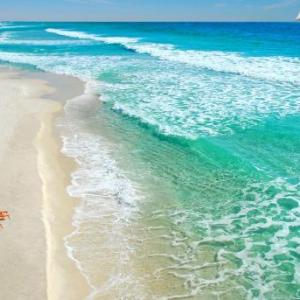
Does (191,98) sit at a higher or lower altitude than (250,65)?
higher

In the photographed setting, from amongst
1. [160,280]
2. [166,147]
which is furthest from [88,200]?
[166,147]

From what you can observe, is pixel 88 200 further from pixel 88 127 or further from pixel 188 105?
pixel 188 105

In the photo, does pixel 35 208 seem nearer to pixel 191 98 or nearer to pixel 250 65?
pixel 191 98

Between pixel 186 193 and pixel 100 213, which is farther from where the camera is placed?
pixel 186 193

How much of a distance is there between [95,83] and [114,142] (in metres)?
10.3

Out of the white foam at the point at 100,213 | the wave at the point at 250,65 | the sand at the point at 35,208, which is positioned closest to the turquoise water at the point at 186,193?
the white foam at the point at 100,213

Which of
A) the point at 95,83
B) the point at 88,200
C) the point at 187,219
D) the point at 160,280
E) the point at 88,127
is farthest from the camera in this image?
the point at 95,83

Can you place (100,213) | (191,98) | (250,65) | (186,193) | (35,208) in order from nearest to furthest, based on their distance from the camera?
(35,208) → (100,213) → (186,193) → (191,98) → (250,65)

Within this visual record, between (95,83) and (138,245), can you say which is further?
(95,83)

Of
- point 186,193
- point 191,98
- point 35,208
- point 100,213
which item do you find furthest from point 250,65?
point 35,208

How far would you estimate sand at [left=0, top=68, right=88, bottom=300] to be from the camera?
5762 millimetres

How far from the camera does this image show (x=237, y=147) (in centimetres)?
1155

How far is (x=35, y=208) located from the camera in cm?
776

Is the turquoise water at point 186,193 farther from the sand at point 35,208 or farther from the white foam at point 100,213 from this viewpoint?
the sand at point 35,208
